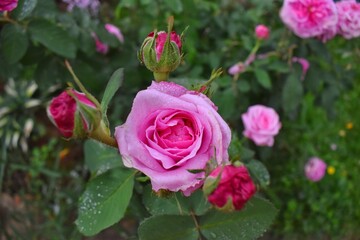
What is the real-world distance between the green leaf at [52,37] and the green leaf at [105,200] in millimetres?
443

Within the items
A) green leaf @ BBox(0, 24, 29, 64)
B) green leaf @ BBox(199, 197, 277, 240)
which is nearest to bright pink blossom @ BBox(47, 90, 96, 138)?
green leaf @ BBox(199, 197, 277, 240)

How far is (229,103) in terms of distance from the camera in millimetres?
1372

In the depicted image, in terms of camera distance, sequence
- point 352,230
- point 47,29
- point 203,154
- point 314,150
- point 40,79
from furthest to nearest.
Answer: point 314,150
point 352,230
point 40,79
point 47,29
point 203,154

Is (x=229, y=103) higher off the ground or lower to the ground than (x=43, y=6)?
lower

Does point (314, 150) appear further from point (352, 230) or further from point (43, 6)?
point (43, 6)

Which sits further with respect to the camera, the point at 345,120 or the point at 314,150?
the point at 345,120

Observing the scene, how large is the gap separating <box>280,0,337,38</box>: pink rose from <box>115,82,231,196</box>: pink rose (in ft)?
2.36

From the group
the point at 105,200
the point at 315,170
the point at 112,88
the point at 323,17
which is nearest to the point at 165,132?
the point at 112,88

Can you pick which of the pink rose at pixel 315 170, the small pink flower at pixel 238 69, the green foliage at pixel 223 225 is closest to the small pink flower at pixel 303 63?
the small pink flower at pixel 238 69

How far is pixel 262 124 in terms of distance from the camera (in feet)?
4.11

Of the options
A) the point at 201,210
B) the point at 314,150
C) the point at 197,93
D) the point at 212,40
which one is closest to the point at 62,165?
the point at 212,40

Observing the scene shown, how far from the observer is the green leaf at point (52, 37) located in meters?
1.13

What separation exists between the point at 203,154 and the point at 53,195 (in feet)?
4.57

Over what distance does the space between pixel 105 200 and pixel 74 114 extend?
8.6 inches
